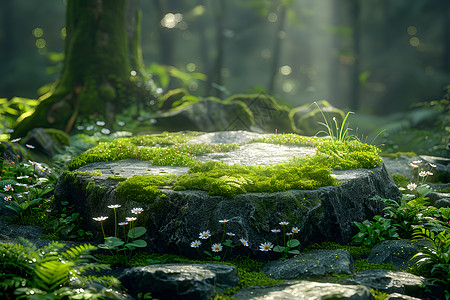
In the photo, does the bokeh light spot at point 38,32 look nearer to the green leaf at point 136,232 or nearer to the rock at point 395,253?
the green leaf at point 136,232

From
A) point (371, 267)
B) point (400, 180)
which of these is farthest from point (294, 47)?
point (371, 267)

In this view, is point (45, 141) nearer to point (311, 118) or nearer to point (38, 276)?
point (38, 276)

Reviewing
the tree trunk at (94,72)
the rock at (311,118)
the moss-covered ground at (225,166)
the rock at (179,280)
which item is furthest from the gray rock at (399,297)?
the tree trunk at (94,72)

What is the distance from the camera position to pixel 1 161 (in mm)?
6438

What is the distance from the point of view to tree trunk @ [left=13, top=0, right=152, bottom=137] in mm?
9805

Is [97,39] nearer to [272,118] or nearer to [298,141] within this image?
[272,118]

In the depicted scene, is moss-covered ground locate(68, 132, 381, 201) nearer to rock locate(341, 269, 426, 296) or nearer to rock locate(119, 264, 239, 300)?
rock locate(119, 264, 239, 300)

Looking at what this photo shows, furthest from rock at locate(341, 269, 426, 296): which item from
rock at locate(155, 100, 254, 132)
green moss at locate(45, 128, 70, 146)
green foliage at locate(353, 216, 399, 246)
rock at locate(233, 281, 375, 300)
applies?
rock at locate(155, 100, 254, 132)

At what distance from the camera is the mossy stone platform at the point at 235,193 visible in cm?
416

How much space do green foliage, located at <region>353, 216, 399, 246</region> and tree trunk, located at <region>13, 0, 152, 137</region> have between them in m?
7.22

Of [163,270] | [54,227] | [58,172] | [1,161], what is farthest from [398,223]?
[1,161]

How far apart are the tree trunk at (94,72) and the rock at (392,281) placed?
7812 mm

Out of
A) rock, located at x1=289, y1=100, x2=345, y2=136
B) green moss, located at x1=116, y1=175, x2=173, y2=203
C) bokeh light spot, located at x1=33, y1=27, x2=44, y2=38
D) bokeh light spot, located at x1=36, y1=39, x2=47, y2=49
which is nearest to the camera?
green moss, located at x1=116, y1=175, x2=173, y2=203

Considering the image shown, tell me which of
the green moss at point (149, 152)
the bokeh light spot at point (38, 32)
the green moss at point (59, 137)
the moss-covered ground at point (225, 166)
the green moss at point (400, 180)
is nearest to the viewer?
the moss-covered ground at point (225, 166)
